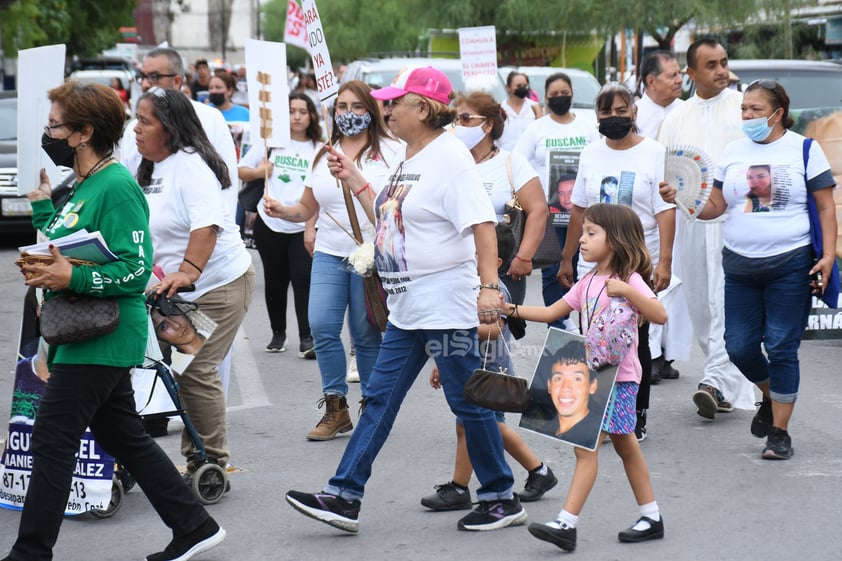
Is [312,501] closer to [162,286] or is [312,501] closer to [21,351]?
[162,286]

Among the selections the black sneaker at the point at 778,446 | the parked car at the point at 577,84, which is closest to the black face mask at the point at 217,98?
the parked car at the point at 577,84

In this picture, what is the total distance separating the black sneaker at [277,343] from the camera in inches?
386

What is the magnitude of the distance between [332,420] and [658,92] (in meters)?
3.54

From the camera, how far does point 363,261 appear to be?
20.5ft

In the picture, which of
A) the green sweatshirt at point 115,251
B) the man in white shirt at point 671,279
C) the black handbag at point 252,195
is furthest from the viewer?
the black handbag at point 252,195

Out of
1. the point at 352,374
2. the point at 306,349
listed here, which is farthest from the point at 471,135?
the point at 306,349

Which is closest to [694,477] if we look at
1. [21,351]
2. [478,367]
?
[478,367]

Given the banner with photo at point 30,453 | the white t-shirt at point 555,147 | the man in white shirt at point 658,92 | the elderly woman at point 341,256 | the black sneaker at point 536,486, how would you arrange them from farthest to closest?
the white t-shirt at point 555,147 < the man in white shirt at point 658,92 < the elderly woman at point 341,256 < the black sneaker at point 536,486 < the banner with photo at point 30,453

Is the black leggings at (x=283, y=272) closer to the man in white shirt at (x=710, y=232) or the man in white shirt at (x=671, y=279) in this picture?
the man in white shirt at (x=671, y=279)

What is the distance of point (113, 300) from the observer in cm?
473

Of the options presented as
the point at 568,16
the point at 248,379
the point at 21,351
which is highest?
the point at 568,16

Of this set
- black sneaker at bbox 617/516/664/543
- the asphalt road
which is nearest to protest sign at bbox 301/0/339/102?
the asphalt road

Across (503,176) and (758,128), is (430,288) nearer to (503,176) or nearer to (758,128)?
(503,176)

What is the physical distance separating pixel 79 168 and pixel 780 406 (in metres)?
3.67
